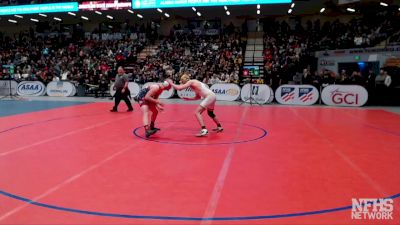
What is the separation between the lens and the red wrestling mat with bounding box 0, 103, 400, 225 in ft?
11.5

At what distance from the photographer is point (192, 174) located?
480 cm

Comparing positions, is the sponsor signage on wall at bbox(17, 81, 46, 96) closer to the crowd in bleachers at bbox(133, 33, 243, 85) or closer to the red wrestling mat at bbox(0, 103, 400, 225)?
the crowd in bleachers at bbox(133, 33, 243, 85)

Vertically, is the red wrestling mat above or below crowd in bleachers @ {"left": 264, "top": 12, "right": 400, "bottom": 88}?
below

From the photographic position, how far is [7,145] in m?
6.54
